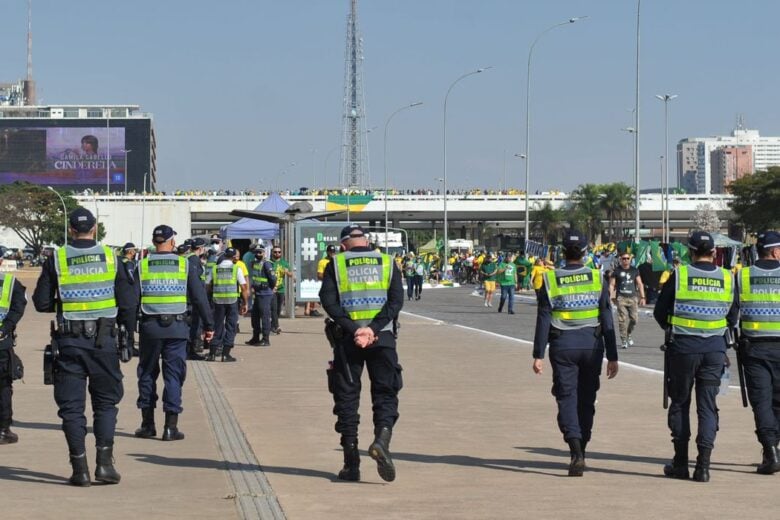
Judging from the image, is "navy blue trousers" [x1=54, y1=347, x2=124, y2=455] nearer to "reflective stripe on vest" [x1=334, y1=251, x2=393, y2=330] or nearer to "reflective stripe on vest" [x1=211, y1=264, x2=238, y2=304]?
"reflective stripe on vest" [x1=334, y1=251, x2=393, y2=330]

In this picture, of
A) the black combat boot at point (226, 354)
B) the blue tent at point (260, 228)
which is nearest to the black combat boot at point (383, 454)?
the black combat boot at point (226, 354)

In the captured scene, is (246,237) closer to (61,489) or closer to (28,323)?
(28,323)

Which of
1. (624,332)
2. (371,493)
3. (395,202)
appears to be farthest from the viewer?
(395,202)

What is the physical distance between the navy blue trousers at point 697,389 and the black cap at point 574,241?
3.11 feet

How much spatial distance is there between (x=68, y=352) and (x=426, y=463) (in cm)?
255

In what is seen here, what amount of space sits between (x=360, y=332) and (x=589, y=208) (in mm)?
129269

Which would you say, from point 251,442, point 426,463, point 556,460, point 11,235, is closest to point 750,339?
point 556,460

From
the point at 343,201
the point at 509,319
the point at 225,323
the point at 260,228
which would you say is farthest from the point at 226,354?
the point at 343,201

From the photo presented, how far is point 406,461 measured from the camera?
33.9 ft

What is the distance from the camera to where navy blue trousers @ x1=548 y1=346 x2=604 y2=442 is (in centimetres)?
966

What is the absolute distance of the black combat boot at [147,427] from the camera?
1178cm

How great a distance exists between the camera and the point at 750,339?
9.90 metres

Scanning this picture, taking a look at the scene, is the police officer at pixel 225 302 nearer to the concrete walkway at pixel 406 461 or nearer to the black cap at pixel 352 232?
the concrete walkway at pixel 406 461

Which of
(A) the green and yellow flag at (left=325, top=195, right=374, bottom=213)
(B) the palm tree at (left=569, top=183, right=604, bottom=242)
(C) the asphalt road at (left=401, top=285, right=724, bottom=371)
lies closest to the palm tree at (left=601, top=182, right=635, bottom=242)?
(B) the palm tree at (left=569, top=183, right=604, bottom=242)
